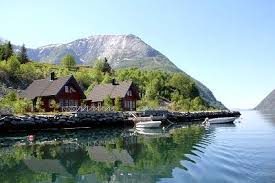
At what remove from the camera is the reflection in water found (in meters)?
26.6

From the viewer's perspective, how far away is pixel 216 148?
3816 cm

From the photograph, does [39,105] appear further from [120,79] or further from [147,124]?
[120,79]

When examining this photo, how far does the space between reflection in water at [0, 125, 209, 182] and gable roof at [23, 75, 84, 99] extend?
38186 millimetres

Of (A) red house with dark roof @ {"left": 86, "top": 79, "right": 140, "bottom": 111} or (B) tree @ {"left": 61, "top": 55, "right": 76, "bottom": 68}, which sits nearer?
(A) red house with dark roof @ {"left": 86, "top": 79, "right": 140, "bottom": 111}

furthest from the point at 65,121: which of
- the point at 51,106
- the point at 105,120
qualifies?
the point at 51,106

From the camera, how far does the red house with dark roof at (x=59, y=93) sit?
86.2 meters

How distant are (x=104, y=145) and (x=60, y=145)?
16.4 ft

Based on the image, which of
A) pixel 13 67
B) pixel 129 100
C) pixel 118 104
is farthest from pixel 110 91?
pixel 13 67

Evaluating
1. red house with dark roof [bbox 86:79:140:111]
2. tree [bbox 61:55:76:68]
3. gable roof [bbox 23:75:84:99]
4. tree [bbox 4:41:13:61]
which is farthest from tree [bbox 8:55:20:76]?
tree [bbox 61:55:76:68]

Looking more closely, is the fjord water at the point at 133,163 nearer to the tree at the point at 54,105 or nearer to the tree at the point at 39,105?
the tree at the point at 54,105

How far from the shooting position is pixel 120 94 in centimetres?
10094

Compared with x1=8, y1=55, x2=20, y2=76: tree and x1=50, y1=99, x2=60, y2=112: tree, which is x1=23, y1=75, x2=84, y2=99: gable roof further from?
x1=8, y1=55, x2=20, y2=76: tree

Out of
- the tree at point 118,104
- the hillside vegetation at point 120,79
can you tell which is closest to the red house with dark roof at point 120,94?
the tree at point 118,104

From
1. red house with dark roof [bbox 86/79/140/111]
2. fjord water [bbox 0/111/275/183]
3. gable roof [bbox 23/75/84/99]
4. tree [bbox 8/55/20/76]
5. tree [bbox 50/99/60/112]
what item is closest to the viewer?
fjord water [bbox 0/111/275/183]
